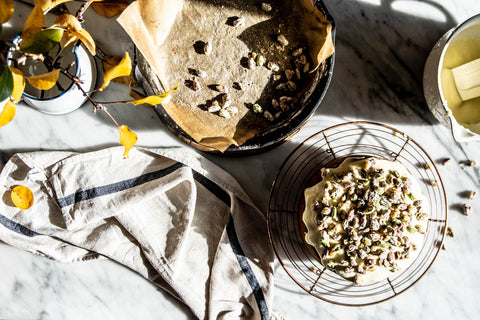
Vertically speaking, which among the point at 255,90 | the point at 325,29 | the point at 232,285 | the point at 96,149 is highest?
the point at 325,29

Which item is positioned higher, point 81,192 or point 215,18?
point 215,18

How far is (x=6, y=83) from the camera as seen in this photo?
643 millimetres

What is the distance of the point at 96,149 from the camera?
38.2 inches

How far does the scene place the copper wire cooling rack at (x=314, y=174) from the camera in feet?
3.14

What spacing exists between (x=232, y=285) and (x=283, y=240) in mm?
146

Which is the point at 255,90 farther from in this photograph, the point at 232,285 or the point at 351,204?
the point at 232,285

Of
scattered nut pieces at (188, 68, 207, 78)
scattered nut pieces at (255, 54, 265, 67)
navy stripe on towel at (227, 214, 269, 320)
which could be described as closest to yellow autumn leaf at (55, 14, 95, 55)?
scattered nut pieces at (188, 68, 207, 78)

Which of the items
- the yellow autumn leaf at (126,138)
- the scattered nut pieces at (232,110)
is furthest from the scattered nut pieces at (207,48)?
the yellow autumn leaf at (126,138)

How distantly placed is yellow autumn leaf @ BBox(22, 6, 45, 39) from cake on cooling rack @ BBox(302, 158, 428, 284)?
0.54m

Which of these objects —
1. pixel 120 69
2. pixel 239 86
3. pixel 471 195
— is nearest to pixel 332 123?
pixel 239 86

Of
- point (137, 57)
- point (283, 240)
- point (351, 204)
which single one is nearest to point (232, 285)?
point (283, 240)

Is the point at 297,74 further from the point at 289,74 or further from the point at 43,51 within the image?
the point at 43,51

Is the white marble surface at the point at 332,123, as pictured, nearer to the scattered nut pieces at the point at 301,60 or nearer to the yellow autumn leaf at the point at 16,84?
the scattered nut pieces at the point at 301,60

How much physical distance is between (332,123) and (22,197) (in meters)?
0.67
